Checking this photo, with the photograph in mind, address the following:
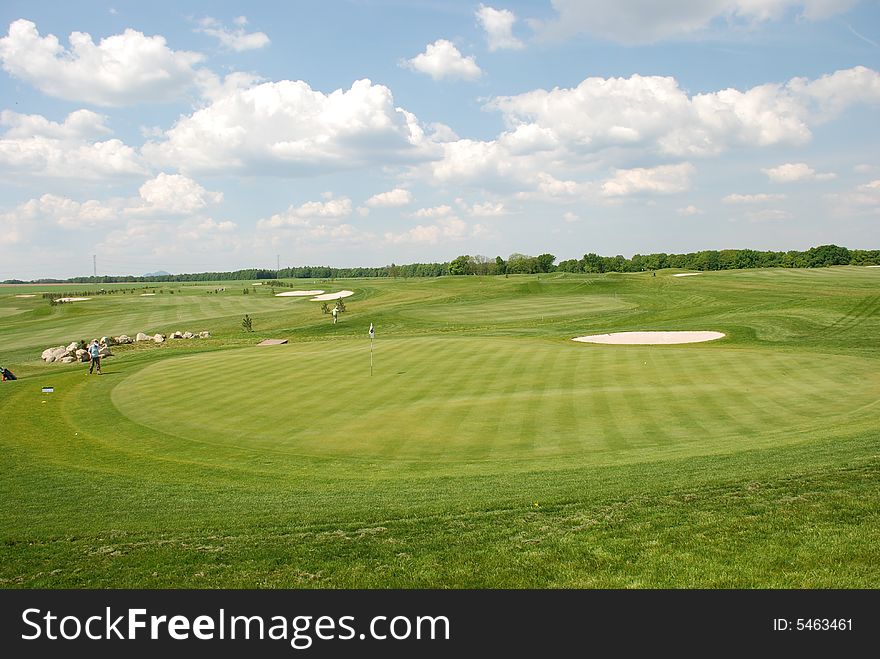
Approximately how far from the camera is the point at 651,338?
43906mm

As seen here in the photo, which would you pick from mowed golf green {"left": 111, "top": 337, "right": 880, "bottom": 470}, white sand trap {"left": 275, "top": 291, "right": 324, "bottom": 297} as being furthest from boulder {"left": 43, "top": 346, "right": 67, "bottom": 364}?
white sand trap {"left": 275, "top": 291, "right": 324, "bottom": 297}

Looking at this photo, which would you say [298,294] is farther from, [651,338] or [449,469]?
[449,469]

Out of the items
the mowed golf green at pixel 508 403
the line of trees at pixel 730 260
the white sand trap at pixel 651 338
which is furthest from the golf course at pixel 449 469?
the line of trees at pixel 730 260

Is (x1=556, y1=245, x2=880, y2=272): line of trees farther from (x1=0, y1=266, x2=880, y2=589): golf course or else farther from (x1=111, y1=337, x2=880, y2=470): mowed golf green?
(x1=111, y1=337, x2=880, y2=470): mowed golf green

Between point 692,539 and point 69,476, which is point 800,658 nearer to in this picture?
point 692,539

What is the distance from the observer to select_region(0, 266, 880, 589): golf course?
7.71 meters

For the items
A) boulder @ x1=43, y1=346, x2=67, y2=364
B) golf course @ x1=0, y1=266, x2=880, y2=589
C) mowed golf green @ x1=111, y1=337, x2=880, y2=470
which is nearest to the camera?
golf course @ x1=0, y1=266, x2=880, y2=589

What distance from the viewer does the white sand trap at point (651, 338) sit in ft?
137

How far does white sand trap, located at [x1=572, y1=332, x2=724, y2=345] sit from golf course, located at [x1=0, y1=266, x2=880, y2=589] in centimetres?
665

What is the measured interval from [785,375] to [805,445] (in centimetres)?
1136

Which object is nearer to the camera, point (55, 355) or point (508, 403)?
point (508, 403)

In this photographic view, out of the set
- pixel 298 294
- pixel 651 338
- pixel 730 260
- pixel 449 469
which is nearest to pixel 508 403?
pixel 449 469

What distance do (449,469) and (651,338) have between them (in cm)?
3327

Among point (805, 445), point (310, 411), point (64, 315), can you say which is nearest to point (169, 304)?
point (64, 315)
